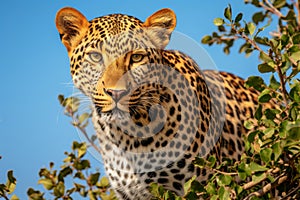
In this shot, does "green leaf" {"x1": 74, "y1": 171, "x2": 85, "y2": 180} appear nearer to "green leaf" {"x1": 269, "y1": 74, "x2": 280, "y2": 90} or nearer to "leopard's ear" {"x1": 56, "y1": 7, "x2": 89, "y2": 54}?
"leopard's ear" {"x1": 56, "y1": 7, "x2": 89, "y2": 54}

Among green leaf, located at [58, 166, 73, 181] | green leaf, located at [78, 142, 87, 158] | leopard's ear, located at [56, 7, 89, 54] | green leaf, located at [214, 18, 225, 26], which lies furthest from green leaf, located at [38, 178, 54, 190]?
green leaf, located at [214, 18, 225, 26]

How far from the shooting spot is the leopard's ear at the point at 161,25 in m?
4.38

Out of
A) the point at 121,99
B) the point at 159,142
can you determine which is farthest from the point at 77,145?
the point at 121,99

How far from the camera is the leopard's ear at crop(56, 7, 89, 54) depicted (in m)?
4.37

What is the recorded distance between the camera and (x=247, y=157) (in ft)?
11.3

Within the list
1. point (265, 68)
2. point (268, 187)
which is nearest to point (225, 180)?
point (268, 187)

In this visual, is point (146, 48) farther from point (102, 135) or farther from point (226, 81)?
point (226, 81)

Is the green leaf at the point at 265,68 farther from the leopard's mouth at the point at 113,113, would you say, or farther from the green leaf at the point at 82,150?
the green leaf at the point at 82,150

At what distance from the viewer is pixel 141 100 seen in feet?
13.9

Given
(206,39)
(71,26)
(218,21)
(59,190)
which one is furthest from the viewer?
(206,39)

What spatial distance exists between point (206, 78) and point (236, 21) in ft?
5.11

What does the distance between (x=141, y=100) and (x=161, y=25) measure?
0.60 meters

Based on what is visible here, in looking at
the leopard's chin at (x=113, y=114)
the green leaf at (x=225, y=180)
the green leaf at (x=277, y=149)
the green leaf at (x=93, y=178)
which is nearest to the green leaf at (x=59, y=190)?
the green leaf at (x=93, y=178)

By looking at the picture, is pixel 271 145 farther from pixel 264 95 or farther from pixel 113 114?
pixel 113 114
